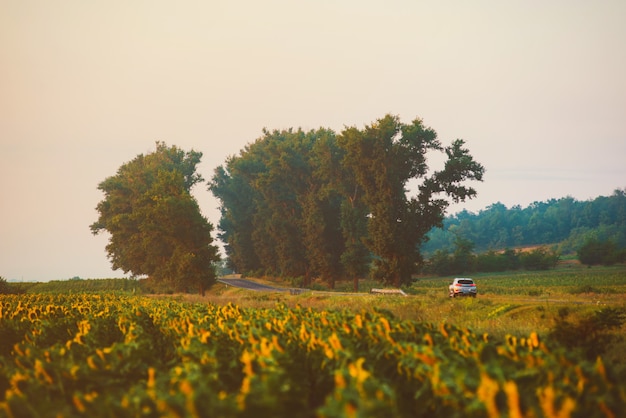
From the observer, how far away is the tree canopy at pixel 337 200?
62812mm

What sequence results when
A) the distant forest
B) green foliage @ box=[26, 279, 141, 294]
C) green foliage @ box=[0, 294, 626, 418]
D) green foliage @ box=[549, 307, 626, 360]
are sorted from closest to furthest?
green foliage @ box=[0, 294, 626, 418], green foliage @ box=[549, 307, 626, 360], green foliage @ box=[26, 279, 141, 294], the distant forest

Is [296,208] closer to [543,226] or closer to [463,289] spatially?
[463,289]

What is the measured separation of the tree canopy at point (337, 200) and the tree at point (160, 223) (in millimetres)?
11393

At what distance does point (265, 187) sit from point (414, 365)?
263 feet

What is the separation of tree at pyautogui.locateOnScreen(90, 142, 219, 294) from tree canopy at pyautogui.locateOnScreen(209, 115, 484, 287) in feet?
37.4

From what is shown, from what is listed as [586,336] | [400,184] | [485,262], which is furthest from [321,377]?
[485,262]

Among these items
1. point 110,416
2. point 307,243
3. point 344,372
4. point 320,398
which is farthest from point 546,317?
point 307,243

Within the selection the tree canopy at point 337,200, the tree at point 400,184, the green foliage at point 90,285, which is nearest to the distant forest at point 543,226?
the tree canopy at point 337,200

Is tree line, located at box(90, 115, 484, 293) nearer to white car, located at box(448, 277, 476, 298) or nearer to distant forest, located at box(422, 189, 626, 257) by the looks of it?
white car, located at box(448, 277, 476, 298)

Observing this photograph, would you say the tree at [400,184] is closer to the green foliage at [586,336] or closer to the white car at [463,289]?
the white car at [463,289]

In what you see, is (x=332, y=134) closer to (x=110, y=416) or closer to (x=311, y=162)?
(x=311, y=162)

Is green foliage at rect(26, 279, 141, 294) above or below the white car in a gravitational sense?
above

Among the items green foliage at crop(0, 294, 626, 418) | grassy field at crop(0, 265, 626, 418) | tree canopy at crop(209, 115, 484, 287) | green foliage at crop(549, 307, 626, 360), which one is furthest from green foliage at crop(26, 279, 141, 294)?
green foliage at crop(0, 294, 626, 418)

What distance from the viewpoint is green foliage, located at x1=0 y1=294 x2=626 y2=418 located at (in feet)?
23.0
